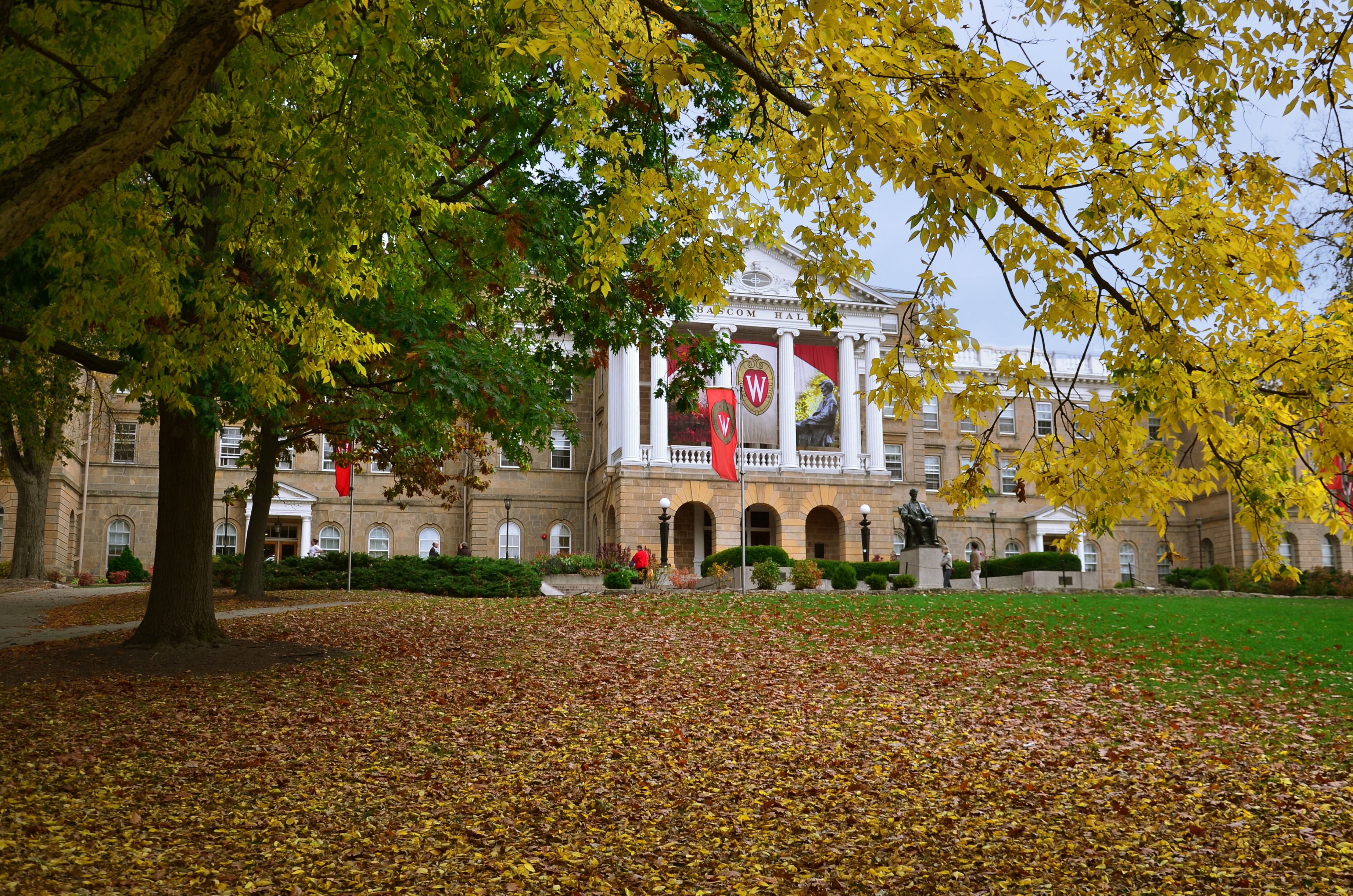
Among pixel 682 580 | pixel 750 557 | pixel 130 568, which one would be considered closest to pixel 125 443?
pixel 130 568

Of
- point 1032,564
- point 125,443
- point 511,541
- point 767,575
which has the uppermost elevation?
point 125,443

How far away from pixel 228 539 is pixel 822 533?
26813 mm

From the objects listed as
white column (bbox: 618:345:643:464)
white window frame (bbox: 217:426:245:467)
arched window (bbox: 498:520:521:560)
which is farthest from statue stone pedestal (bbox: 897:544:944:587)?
white window frame (bbox: 217:426:245:467)

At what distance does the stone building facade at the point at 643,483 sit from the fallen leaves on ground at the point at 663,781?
28.1 m

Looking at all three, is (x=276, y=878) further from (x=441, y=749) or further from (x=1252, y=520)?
(x=1252, y=520)

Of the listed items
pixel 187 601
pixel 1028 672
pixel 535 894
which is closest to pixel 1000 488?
pixel 1028 672

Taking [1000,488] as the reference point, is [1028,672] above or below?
below

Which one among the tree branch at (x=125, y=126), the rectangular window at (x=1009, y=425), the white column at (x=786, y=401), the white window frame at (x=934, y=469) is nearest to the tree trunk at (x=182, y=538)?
the tree branch at (x=125, y=126)

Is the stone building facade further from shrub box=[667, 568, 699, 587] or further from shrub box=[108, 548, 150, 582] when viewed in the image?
shrub box=[667, 568, 699, 587]

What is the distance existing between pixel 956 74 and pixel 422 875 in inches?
199

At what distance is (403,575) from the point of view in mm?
28766

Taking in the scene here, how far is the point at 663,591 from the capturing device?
2486 cm

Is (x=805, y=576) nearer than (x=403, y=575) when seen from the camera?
Yes

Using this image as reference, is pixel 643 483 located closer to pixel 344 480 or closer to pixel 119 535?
pixel 344 480
